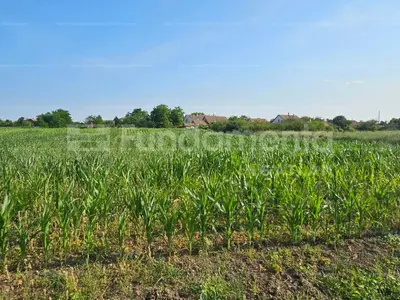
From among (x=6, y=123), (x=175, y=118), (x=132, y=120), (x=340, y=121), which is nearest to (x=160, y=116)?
(x=175, y=118)

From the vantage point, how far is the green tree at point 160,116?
76.5 m

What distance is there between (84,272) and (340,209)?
329cm

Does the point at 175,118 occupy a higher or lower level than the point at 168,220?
higher

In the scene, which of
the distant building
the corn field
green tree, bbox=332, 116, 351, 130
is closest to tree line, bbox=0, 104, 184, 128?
the distant building

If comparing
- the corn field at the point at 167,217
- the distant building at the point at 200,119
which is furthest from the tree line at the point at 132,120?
the corn field at the point at 167,217

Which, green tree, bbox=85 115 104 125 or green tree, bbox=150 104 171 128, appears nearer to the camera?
green tree, bbox=150 104 171 128

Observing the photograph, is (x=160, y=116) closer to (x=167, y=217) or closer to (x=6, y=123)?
(x=6, y=123)

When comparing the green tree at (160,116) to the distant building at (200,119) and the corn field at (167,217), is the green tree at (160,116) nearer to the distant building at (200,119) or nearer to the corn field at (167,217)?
the distant building at (200,119)

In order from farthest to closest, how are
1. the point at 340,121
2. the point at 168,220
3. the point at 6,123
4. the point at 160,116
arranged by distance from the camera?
the point at 6,123 → the point at 160,116 → the point at 340,121 → the point at 168,220

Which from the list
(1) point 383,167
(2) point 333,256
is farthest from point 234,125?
(2) point 333,256

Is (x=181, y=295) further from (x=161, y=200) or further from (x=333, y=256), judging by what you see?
(x=333, y=256)

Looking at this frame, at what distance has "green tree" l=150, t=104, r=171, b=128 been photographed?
251 ft

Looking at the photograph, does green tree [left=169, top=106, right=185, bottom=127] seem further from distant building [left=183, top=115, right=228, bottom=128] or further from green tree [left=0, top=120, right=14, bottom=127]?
green tree [left=0, top=120, right=14, bottom=127]

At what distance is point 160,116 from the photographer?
261 feet
